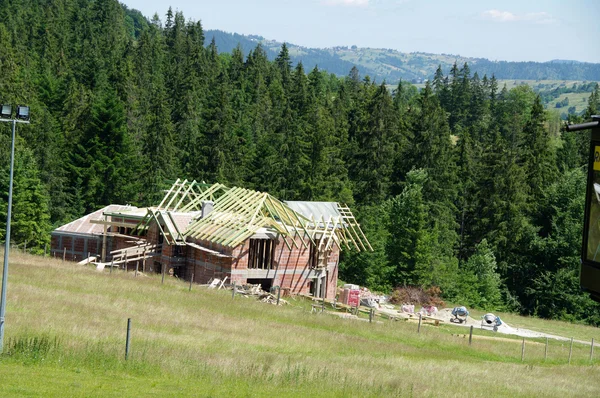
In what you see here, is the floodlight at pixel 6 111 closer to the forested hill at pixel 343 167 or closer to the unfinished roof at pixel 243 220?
the unfinished roof at pixel 243 220

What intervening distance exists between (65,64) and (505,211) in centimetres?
6149

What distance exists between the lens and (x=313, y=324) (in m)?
35.8

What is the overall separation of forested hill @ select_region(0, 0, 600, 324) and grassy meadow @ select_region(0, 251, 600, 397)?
2240 cm

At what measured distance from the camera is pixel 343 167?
8556cm

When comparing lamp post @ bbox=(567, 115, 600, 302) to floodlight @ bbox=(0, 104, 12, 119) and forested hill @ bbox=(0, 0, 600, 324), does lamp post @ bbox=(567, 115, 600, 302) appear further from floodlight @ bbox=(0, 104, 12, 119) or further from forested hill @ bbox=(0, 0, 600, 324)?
forested hill @ bbox=(0, 0, 600, 324)

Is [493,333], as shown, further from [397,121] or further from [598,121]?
[397,121]

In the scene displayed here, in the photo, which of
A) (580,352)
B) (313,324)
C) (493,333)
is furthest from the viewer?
(493,333)

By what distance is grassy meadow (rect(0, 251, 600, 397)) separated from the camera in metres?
20.1

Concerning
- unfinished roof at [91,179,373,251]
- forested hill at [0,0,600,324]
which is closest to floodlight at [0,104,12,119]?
unfinished roof at [91,179,373,251]

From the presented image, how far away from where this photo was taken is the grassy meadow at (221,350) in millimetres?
20078

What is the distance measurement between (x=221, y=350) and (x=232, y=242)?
60.2 ft

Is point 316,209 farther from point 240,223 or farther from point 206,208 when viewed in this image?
point 240,223

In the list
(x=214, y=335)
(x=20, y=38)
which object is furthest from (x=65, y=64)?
(x=214, y=335)

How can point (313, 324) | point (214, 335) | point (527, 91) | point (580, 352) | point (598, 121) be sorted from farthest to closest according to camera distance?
point (527, 91), point (580, 352), point (313, 324), point (214, 335), point (598, 121)
